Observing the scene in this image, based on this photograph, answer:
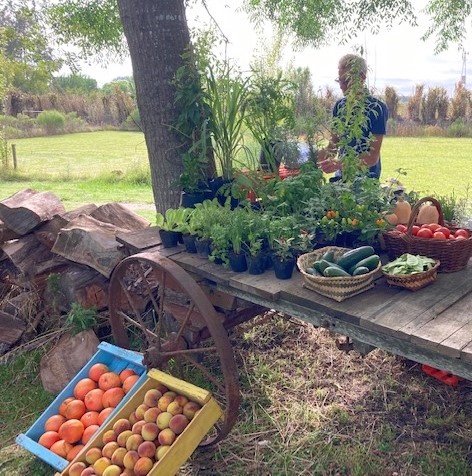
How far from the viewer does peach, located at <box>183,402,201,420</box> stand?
2.32 metres

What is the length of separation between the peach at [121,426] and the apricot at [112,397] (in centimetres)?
23

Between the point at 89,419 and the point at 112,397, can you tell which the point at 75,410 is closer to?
the point at 89,419

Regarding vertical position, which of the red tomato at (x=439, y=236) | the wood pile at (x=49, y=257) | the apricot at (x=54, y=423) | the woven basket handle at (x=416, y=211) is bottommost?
the apricot at (x=54, y=423)

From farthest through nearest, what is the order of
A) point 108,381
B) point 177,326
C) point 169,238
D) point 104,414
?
point 177,326, point 169,238, point 108,381, point 104,414

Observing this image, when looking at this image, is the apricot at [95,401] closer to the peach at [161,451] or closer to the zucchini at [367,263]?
the peach at [161,451]

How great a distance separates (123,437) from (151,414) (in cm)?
16

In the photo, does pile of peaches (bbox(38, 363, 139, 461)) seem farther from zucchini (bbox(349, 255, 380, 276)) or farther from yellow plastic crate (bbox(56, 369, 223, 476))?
zucchini (bbox(349, 255, 380, 276))

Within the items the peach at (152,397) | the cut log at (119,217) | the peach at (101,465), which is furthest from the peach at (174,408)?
the cut log at (119,217)

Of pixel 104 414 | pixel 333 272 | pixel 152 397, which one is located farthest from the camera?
pixel 104 414

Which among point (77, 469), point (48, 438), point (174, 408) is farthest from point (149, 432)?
point (48, 438)

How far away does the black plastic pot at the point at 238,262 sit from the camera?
2.51 metres

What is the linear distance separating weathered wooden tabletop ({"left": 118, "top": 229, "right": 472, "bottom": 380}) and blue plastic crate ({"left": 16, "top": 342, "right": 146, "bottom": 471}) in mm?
702

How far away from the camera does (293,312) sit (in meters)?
2.23

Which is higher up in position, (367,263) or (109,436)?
(367,263)
